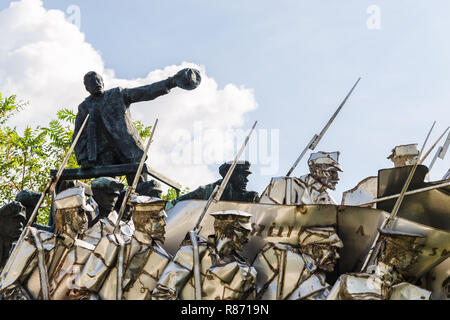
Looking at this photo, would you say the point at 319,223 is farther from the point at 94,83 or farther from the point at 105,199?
the point at 94,83

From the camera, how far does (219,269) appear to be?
691 cm

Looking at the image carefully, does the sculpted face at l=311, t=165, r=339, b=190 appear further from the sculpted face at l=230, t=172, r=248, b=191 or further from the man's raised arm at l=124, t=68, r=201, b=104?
the man's raised arm at l=124, t=68, r=201, b=104

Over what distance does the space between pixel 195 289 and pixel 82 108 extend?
565 cm

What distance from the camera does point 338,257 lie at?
7.17 m

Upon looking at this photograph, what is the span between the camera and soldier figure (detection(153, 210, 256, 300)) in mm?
6852

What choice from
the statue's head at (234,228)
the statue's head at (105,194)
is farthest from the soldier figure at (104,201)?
the statue's head at (234,228)

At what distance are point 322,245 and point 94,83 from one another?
5.75m

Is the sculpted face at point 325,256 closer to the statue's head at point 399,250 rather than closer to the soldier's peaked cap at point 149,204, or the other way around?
the statue's head at point 399,250

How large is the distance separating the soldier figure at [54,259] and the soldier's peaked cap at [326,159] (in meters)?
3.02

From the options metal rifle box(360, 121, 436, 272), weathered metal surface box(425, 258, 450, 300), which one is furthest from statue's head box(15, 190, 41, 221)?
weathered metal surface box(425, 258, 450, 300)

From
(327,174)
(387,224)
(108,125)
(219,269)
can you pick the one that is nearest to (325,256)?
(387,224)

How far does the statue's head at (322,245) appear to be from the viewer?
23.3 feet
